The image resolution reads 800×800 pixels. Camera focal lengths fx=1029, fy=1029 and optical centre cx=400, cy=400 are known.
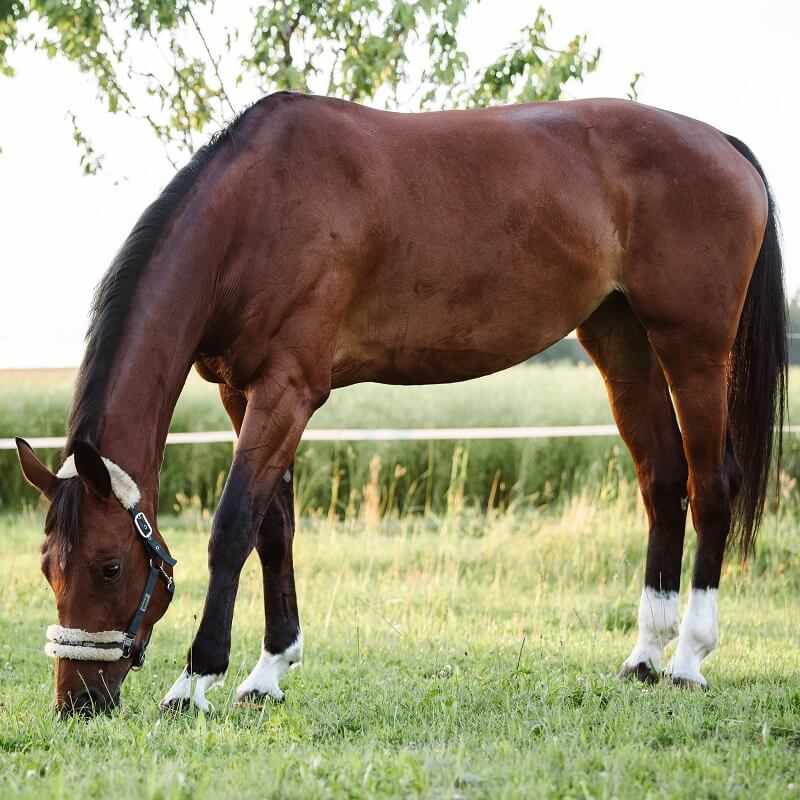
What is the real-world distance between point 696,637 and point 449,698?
116 centimetres

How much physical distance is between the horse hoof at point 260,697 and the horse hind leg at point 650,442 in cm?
144

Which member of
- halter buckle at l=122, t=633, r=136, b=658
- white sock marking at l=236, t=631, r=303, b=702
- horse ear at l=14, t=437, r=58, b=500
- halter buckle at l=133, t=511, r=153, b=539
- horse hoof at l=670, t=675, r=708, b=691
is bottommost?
white sock marking at l=236, t=631, r=303, b=702

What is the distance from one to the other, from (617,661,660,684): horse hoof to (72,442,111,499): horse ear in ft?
6.96

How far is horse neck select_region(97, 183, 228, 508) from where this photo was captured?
3.23 meters

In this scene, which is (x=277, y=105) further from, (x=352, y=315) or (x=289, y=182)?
(x=352, y=315)

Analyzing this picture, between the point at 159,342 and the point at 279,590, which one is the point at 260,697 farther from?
the point at 159,342

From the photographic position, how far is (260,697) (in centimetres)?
368

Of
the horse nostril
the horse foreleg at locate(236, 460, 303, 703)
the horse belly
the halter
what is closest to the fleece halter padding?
the halter

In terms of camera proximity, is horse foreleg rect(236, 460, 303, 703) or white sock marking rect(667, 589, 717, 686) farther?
white sock marking rect(667, 589, 717, 686)

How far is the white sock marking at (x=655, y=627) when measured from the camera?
417 cm

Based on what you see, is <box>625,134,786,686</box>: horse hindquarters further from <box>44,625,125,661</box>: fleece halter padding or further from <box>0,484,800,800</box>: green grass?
<box>44,625,125,661</box>: fleece halter padding

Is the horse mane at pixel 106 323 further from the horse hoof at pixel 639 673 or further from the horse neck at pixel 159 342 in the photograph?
the horse hoof at pixel 639 673

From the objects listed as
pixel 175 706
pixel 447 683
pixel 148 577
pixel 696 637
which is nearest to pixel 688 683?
pixel 696 637

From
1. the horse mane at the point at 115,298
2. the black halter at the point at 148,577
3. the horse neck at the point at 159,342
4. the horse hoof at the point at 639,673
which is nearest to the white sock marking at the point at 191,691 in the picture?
the black halter at the point at 148,577
